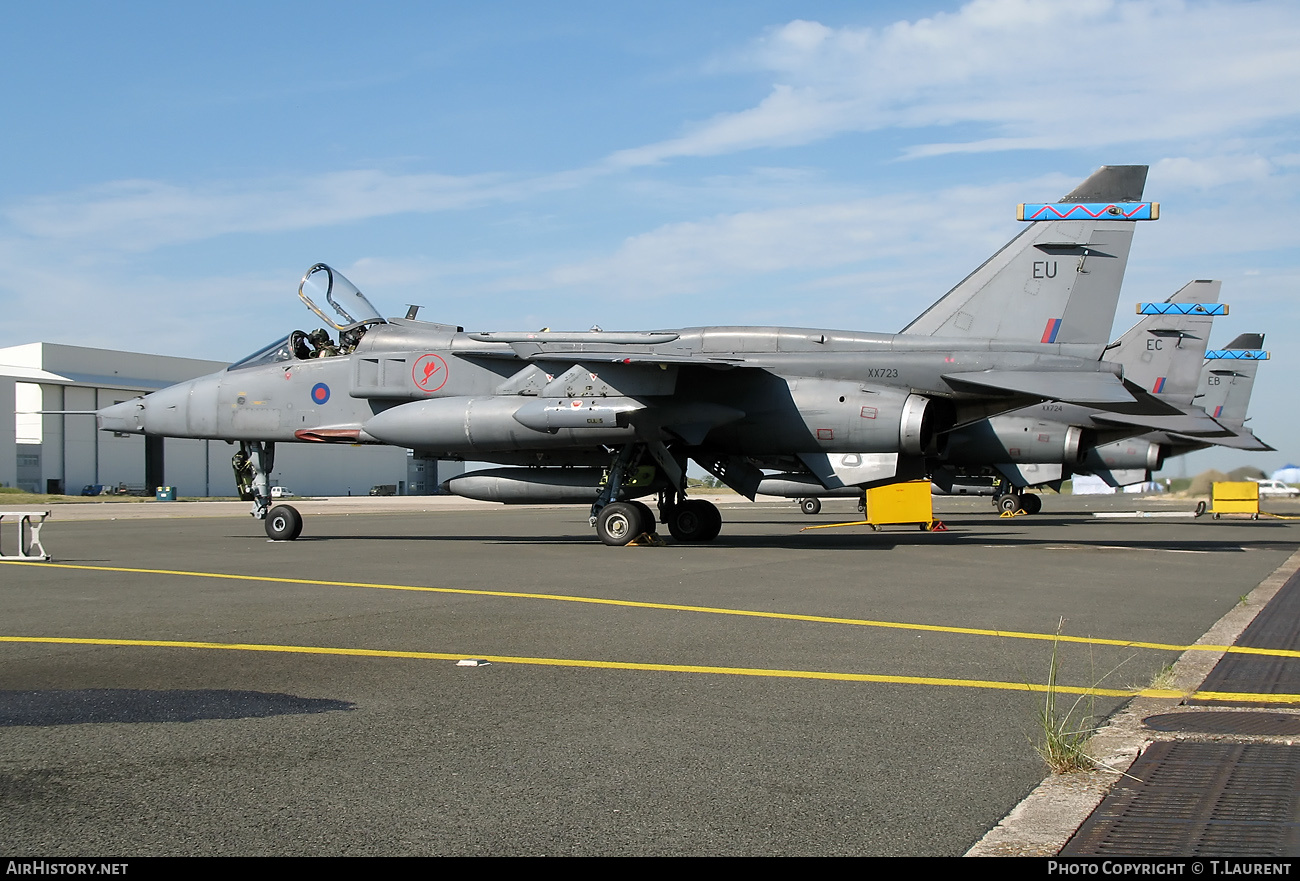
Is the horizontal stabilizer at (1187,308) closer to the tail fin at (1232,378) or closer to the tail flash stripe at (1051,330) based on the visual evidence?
the tail fin at (1232,378)

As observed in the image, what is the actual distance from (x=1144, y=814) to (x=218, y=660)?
4915mm

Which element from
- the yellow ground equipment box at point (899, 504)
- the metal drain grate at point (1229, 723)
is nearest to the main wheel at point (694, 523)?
the yellow ground equipment box at point (899, 504)

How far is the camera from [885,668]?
229 inches

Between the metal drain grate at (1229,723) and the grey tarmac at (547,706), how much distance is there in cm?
56

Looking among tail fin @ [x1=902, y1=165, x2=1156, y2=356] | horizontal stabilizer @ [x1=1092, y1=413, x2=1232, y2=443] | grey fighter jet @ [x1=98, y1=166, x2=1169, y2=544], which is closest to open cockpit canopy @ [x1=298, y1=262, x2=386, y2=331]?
grey fighter jet @ [x1=98, y1=166, x2=1169, y2=544]

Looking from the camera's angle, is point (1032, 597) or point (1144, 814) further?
point (1032, 597)

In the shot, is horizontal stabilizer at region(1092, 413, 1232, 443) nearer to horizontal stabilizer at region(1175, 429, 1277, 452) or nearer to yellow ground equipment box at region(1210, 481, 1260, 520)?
horizontal stabilizer at region(1175, 429, 1277, 452)

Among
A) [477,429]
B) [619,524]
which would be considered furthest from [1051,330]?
[477,429]

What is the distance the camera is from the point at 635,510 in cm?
1516

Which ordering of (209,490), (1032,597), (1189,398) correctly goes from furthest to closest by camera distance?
(209,490)
(1189,398)
(1032,597)

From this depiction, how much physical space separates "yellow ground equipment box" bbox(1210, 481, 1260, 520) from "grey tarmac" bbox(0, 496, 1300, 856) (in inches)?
938

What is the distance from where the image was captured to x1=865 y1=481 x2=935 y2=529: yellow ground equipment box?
62.6ft

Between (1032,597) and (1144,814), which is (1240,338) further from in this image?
(1144,814)
